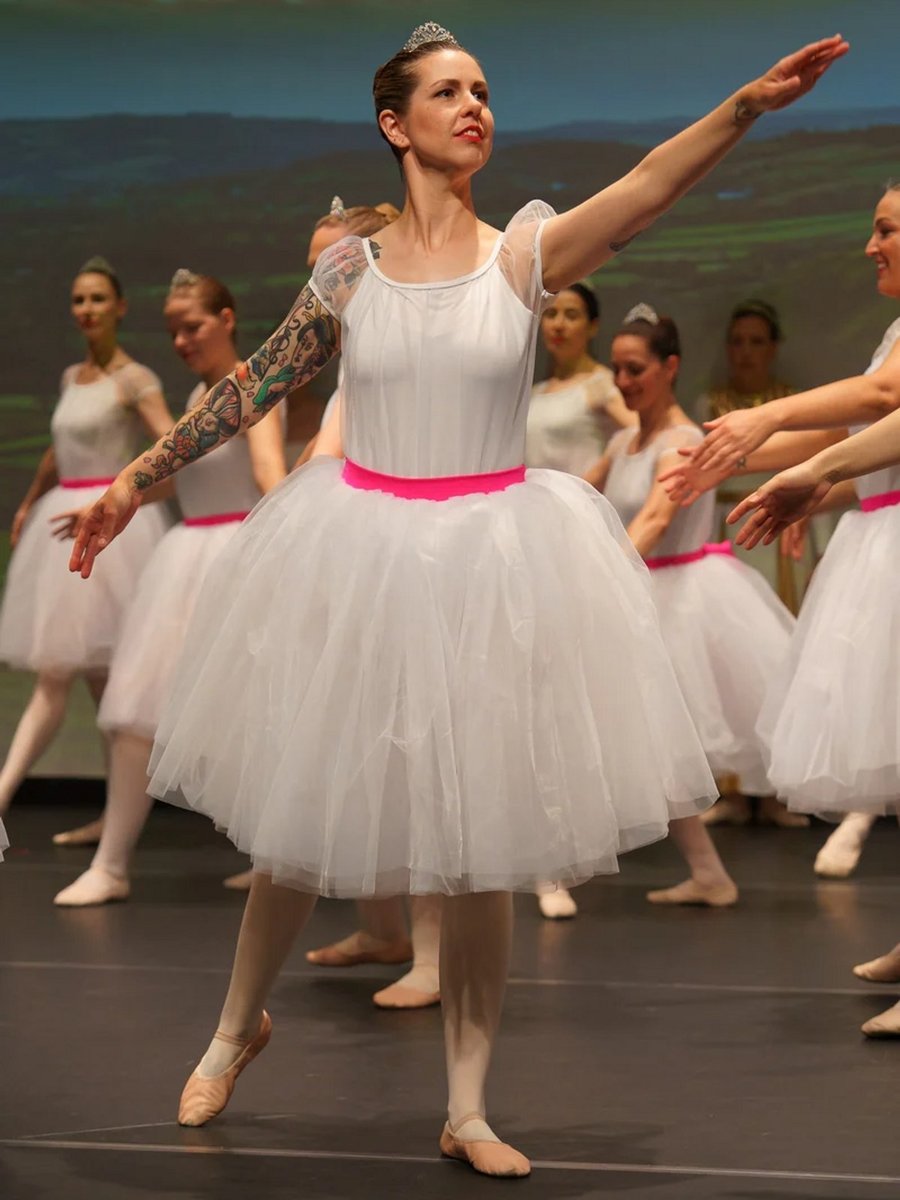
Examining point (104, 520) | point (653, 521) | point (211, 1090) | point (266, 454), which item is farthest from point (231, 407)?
point (653, 521)

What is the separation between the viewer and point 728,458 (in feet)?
8.48

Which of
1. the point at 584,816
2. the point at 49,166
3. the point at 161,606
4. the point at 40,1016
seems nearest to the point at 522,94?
the point at 49,166

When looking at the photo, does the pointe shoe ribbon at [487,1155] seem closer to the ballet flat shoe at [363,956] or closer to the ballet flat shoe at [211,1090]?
the ballet flat shoe at [211,1090]

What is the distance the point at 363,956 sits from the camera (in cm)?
391

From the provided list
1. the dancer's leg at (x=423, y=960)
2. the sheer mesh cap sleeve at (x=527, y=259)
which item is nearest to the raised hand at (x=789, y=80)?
the sheer mesh cap sleeve at (x=527, y=259)

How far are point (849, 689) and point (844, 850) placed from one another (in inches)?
63.4

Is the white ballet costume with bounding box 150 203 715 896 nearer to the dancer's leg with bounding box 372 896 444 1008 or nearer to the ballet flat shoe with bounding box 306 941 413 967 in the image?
the dancer's leg with bounding box 372 896 444 1008

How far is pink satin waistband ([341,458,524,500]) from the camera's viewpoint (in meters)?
2.58

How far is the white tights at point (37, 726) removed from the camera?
16.5 ft

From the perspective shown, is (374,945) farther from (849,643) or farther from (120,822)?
(849,643)

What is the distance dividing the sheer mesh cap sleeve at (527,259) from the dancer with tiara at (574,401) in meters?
2.89

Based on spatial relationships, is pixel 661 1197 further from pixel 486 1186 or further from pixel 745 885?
pixel 745 885

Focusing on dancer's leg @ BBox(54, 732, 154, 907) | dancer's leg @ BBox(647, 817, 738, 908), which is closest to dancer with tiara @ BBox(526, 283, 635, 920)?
dancer's leg @ BBox(647, 817, 738, 908)

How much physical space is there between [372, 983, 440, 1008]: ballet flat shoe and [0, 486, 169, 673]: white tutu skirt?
6.21 feet
